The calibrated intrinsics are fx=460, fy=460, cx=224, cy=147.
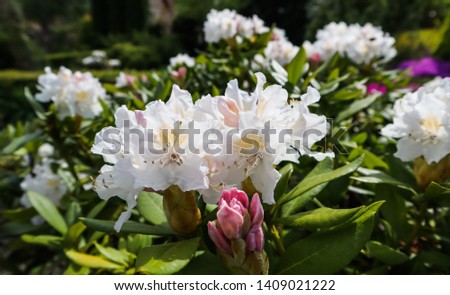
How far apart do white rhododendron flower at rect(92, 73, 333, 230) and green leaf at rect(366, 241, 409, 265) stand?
0.34m

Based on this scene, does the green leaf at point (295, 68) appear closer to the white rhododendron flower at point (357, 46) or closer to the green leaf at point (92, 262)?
the white rhododendron flower at point (357, 46)

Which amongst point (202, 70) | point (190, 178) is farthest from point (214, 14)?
point (190, 178)

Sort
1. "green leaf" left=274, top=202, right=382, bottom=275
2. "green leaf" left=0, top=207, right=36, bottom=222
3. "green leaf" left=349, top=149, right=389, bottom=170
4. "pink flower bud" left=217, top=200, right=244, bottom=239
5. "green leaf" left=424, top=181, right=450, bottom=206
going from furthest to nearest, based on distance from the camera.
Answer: "green leaf" left=0, top=207, right=36, bottom=222 → "green leaf" left=349, top=149, right=389, bottom=170 → "green leaf" left=424, top=181, right=450, bottom=206 → "green leaf" left=274, top=202, right=382, bottom=275 → "pink flower bud" left=217, top=200, right=244, bottom=239

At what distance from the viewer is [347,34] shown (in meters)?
1.94

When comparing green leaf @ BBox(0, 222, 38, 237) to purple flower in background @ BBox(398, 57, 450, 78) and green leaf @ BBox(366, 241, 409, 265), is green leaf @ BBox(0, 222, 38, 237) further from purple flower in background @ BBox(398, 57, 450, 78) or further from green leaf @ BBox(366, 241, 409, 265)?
purple flower in background @ BBox(398, 57, 450, 78)

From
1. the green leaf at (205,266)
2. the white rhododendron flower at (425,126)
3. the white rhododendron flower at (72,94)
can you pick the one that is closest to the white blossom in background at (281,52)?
the white rhododendron flower at (72,94)

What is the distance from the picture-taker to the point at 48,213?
4.52 ft

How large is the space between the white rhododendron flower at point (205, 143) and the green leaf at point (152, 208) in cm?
17

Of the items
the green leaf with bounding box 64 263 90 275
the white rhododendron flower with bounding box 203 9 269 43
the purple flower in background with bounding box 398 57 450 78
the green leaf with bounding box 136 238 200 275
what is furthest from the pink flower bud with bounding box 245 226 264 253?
the purple flower in background with bounding box 398 57 450 78

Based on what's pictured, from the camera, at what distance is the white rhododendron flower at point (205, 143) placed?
0.70m

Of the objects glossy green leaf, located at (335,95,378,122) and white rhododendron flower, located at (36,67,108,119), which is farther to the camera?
white rhododendron flower, located at (36,67,108,119)

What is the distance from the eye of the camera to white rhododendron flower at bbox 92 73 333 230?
27.4 inches

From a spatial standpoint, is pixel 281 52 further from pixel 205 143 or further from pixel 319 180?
pixel 205 143
